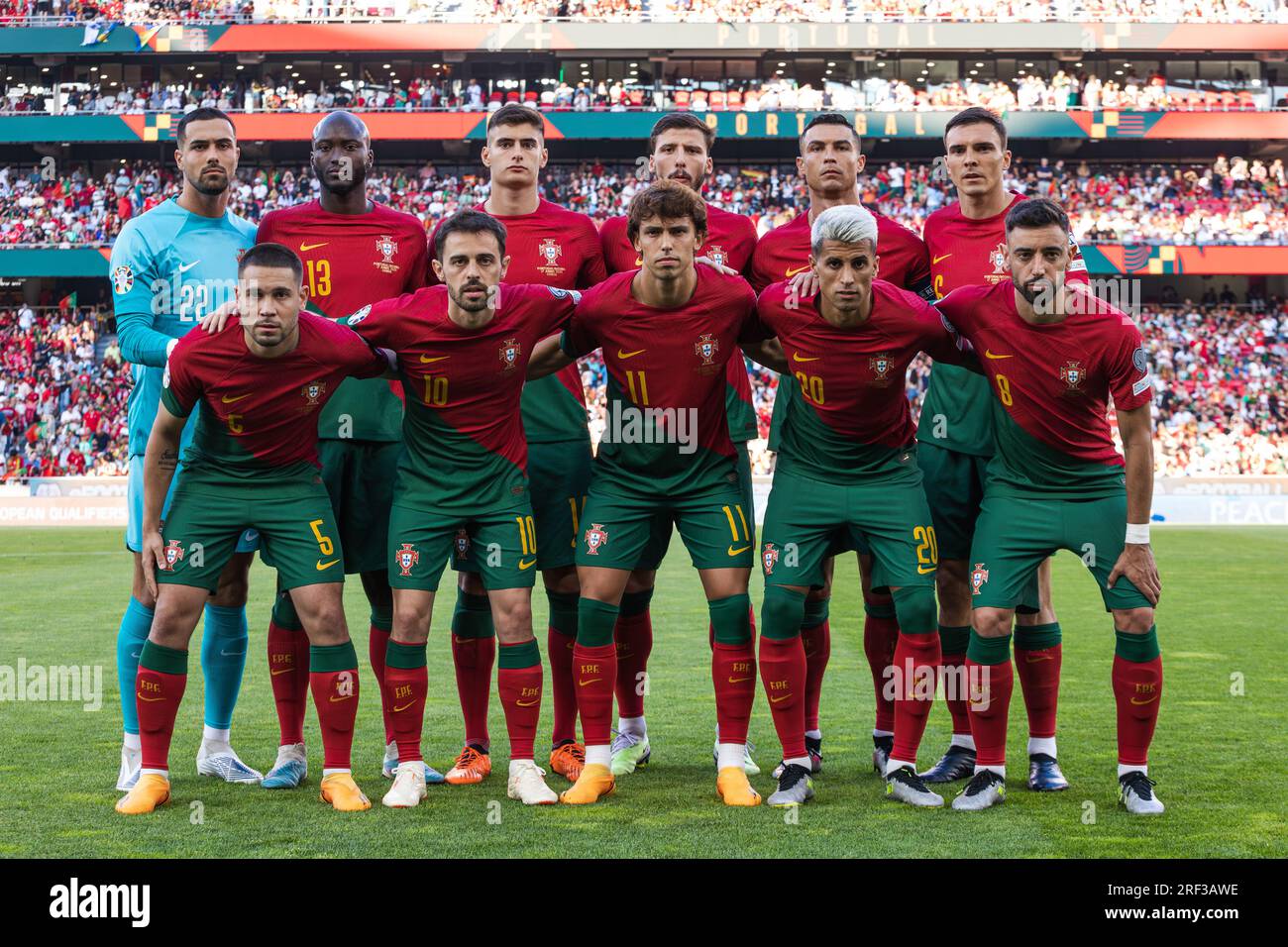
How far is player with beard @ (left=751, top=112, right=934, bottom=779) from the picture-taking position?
19.1ft

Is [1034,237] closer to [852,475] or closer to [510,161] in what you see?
[852,475]

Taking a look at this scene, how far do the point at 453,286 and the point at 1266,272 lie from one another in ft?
102

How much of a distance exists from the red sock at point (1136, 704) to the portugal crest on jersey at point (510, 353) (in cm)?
266

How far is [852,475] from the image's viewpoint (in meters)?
5.27

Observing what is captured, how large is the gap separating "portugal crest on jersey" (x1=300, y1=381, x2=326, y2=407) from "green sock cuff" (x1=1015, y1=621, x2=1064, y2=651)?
3.11m

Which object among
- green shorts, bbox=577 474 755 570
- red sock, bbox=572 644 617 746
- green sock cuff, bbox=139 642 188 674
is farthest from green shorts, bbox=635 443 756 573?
green sock cuff, bbox=139 642 188 674

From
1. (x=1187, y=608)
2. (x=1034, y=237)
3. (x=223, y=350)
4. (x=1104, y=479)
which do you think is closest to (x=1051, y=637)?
(x=1104, y=479)

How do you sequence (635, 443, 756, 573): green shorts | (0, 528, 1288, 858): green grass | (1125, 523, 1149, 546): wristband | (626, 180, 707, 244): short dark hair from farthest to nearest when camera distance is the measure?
(635, 443, 756, 573): green shorts → (626, 180, 707, 244): short dark hair → (1125, 523, 1149, 546): wristband → (0, 528, 1288, 858): green grass

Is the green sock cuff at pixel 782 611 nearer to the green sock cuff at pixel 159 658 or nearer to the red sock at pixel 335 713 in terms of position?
the red sock at pixel 335 713

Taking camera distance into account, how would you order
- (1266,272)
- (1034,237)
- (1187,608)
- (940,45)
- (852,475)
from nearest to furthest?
(1034,237)
(852,475)
(1187,608)
(1266,272)
(940,45)

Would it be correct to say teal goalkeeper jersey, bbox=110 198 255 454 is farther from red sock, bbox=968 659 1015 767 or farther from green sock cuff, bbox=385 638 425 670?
red sock, bbox=968 659 1015 767

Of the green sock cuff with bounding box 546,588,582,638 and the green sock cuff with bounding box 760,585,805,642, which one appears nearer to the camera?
the green sock cuff with bounding box 760,585,805,642

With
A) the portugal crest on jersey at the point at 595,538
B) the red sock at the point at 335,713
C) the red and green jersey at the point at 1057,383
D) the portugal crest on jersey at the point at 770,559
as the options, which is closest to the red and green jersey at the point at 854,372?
the red and green jersey at the point at 1057,383

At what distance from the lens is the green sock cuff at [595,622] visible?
17.4ft
